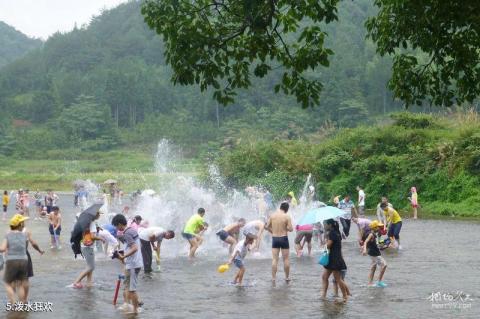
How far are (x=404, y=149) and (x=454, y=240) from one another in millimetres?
19251

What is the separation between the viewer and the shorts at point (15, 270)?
13.2 metres

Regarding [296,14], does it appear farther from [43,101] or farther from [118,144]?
[43,101]

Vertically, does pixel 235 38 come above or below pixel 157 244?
above

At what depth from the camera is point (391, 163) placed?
143 ft

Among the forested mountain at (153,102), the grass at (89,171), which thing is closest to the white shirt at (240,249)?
the grass at (89,171)

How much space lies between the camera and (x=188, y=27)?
1157 centimetres

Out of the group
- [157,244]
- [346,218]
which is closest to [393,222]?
[346,218]

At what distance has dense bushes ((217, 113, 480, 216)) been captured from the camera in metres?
40.1

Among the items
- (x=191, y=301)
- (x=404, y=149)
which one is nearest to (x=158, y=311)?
(x=191, y=301)

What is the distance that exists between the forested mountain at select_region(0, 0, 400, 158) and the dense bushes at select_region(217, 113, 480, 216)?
51.4 metres

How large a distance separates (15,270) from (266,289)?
531 centimetres

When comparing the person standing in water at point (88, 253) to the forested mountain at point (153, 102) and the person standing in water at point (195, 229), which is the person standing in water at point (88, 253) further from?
the forested mountain at point (153, 102)

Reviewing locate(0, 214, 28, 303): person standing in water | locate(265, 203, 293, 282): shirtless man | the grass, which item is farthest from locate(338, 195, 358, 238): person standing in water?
the grass

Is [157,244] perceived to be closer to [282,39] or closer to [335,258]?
[335,258]
